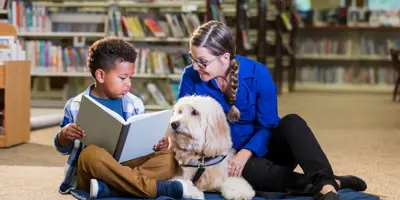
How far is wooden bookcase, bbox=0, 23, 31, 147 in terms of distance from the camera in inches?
163

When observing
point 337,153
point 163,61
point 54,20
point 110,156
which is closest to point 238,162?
point 110,156

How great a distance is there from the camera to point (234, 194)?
2.55m

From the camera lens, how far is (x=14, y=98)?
4.23 meters

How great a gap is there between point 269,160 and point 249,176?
0.16 metres

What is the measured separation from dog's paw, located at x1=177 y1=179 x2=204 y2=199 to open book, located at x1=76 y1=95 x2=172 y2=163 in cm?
20

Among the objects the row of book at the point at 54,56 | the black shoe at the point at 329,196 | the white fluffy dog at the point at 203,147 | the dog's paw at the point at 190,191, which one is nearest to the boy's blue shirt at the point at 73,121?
the white fluffy dog at the point at 203,147

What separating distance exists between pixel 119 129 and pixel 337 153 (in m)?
2.08

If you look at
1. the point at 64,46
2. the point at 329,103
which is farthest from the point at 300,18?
the point at 64,46

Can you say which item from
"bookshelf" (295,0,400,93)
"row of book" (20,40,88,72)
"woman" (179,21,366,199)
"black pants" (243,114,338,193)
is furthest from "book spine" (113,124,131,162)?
"bookshelf" (295,0,400,93)

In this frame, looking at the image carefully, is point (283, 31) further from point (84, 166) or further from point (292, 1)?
point (84, 166)

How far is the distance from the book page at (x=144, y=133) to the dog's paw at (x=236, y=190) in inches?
12.1

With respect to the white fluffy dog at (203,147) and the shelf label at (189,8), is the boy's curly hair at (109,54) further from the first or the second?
the shelf label at (189,8)

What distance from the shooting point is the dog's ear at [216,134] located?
8.21 feet

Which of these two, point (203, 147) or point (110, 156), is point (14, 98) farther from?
point (203, 147)
